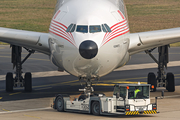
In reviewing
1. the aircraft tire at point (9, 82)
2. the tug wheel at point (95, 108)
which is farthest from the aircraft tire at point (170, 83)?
the aircraft tire at point (9, 82)

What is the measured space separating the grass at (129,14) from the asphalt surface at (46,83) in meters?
34.4

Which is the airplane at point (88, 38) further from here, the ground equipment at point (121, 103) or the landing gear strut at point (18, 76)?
the landing gear strut at point (18, 76)

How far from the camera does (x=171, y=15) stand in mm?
103625

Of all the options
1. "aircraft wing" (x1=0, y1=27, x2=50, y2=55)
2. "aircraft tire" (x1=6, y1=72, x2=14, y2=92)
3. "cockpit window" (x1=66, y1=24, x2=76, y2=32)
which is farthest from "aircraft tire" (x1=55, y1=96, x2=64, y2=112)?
"aircraft tire" (x1=6, y1=72, x2=14, y2=92)

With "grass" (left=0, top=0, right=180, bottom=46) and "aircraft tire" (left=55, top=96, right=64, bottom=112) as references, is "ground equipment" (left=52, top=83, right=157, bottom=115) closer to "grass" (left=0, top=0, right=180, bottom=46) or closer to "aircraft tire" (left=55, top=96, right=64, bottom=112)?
"aircraft tire" (left=55, top=96, right=64, bottom=112)

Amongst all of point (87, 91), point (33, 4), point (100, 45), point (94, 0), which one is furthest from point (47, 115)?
point (33, 4)

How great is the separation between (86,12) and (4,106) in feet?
25.5

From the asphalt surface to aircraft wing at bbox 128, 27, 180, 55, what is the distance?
4.43 metres

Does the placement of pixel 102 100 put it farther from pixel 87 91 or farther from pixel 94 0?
pixel 94 0

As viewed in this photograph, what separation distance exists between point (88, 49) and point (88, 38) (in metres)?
0.77

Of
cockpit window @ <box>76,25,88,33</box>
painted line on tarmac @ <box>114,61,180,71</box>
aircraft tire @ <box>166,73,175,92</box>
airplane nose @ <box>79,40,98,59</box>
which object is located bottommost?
aircraft tire @ <box>166,73,175,92</box>

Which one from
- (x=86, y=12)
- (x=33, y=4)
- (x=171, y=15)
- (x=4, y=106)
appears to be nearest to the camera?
(x=86, y=12)

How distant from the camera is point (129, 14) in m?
107

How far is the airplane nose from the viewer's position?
1969 centimetres
